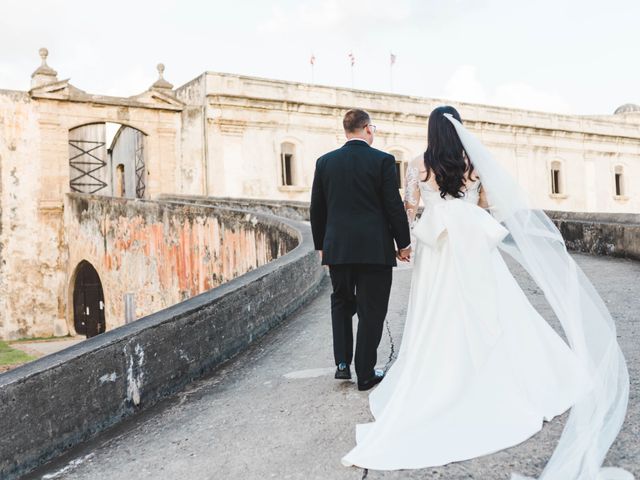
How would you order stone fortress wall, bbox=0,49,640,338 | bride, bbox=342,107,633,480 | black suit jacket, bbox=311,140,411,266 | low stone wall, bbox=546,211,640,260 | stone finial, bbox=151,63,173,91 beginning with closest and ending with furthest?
bride, bbox=342,107,633,480, black suit jacket, bbox=311,140,411,266, low stone wall, bbox=546,211,640,260, stone fortress wall, bbox=0,49,640,338, stone finial, bbox=151,63,173,91

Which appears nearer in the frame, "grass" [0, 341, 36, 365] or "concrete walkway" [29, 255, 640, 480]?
"concrete walkway" [29, 255, 640, 480]

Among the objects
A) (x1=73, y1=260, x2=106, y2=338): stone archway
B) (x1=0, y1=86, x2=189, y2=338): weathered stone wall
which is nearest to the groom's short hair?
(x1=73, y1=260, x2=106, y2=338): stone archway

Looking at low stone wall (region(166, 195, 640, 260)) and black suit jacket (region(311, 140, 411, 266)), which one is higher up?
black suit jacket (region(311, 140, 411, 266))

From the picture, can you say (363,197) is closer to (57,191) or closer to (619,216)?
(619,216)

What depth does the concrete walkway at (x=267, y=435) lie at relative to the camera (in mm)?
2633

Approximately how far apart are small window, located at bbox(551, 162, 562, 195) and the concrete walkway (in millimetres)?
27821

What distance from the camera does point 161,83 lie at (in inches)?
856

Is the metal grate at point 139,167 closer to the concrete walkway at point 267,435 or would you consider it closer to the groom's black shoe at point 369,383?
the concrete walkway at point 267,435

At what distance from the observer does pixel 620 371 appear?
3074 mm

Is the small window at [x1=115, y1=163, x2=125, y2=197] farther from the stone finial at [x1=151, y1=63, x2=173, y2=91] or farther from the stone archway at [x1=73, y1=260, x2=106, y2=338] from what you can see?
the stone archway at [x1=73, y1=260, x2=106, y2=338]

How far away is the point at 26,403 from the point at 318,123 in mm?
22044

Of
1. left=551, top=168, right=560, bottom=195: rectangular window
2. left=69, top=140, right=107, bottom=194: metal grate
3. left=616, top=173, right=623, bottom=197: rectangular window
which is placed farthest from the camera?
left=616, top=173, right=623, bottom=197: rectangular window

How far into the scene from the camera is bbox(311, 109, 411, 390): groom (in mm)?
3576

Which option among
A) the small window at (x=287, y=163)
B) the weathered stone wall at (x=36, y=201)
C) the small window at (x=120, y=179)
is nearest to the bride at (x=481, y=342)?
the weathered stone wall at (x=36, y=201)
